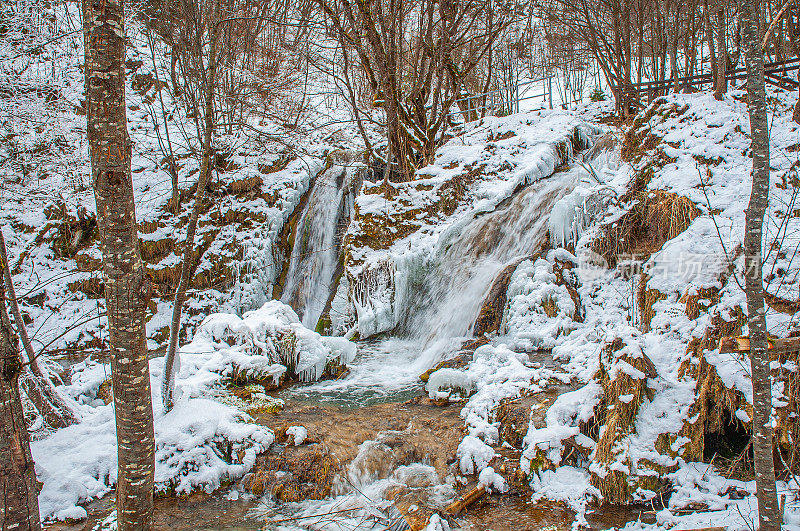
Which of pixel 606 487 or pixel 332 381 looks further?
pixel 332 381

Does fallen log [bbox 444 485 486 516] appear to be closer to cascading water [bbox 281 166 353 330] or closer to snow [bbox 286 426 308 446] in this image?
snow [bbox 286 426 308 446]

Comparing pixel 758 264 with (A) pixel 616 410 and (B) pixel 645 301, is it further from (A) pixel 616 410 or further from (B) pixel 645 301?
(B) pixel 645 301

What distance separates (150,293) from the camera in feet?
7.91

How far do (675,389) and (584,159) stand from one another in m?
7.64

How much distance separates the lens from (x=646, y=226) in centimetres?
647

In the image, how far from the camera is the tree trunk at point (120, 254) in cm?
216

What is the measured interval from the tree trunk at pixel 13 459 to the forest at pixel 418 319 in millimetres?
13

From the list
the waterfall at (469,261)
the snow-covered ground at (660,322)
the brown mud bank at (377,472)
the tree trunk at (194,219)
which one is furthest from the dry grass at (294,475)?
the waterfall at (469,261)

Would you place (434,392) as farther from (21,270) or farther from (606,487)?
(21,270)

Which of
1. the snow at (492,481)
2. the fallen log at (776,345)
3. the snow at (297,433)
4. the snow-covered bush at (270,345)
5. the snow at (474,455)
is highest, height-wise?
the fallen log at (776,345)

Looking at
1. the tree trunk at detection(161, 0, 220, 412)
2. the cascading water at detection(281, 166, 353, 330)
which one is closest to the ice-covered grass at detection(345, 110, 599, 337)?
the cascading water at detection(281, 166, 353, 330)

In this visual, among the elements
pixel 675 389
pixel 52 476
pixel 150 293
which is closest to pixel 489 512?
pixel 675 389

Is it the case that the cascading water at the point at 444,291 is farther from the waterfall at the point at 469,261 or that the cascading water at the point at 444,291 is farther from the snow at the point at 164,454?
the snow at the point at 164,454

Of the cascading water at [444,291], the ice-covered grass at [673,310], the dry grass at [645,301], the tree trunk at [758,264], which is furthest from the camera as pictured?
the cascading water at [444,291]
